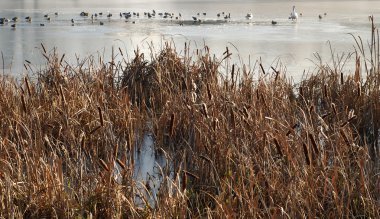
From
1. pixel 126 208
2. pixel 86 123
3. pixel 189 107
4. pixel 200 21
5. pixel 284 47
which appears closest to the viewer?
pixel 126 208

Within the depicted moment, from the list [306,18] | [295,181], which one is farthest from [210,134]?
[306,18]

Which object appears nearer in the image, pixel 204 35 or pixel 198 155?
pixel 198 155

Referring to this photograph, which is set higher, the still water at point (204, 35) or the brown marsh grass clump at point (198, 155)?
the still water at point (204, 35)

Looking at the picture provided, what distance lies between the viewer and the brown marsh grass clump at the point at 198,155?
2.58 m

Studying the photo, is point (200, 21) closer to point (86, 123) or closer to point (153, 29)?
point (153, 29)

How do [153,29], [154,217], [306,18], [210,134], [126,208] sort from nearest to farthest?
[154,217], [126,208], [210,134], [153,29], [306,18]

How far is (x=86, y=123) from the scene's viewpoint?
3.88 metres

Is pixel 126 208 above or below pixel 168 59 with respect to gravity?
below

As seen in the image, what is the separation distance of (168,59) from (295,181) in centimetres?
295

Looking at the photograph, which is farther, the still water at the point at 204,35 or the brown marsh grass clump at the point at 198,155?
the still water at the point at 204,35

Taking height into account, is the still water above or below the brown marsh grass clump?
above

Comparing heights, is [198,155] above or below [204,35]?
below

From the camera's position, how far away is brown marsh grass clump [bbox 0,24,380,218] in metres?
2.58

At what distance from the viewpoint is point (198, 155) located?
9.50 feet
